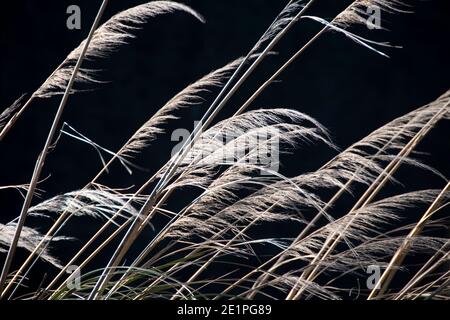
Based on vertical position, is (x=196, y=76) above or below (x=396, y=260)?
below

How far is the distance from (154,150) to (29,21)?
3.27 feet

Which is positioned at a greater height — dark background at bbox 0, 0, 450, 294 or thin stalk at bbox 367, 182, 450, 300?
thin stalk at bbox 367, 182, 450, 300

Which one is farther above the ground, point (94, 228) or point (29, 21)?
point (29, 21)

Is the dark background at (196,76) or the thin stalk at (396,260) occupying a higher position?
the thin stalk at (396,260)

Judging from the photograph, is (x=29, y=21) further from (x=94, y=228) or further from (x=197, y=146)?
(x=197, y=146)

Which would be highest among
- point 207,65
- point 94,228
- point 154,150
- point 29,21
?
point 29,21

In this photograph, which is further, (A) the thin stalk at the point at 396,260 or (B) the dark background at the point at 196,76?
(B) the dark background at the point at 196,76

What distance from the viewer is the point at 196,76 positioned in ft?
14.7

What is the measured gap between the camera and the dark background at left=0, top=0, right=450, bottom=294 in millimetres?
4336

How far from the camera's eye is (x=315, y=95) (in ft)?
15.0

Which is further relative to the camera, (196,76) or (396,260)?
(196,76)

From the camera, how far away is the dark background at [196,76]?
4.34 m
